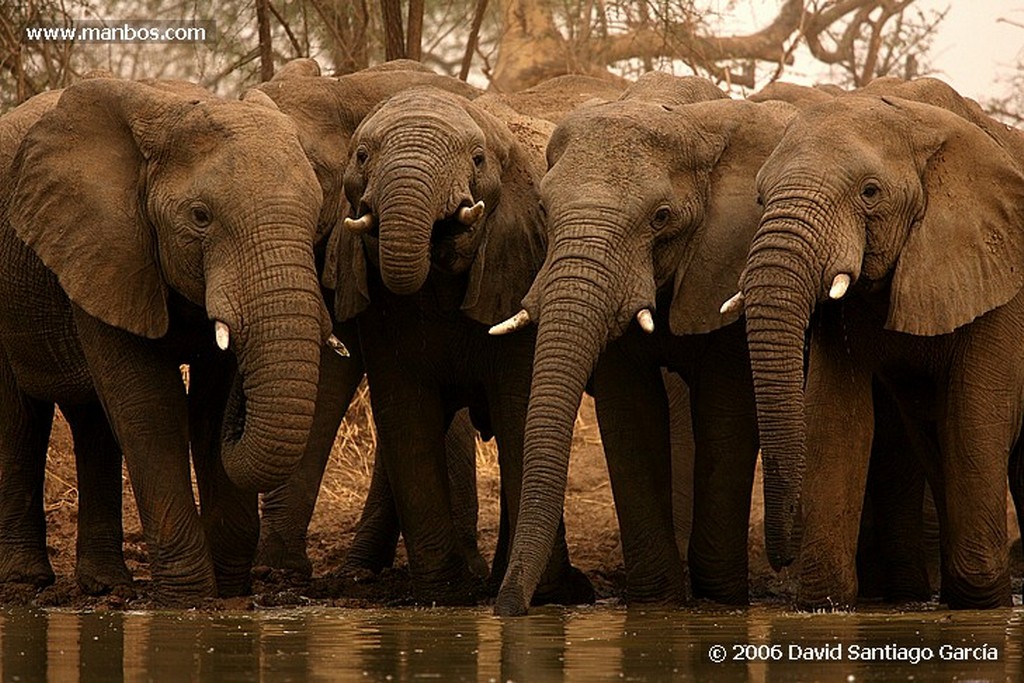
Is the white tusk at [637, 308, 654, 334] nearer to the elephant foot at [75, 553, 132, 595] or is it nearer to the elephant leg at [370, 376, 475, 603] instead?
the elephant leg at [370, 376, 475, 603]

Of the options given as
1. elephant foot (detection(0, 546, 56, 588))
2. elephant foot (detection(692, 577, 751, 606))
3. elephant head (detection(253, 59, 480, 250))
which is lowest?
elephant foot (detection(692, 577, 751, 606))

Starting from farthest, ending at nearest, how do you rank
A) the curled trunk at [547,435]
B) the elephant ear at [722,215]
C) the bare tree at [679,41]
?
the bare tree at [679,41] → the elephant ear at [722,215] → the curled trunk at [547,435]

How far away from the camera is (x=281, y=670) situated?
7.26 metres

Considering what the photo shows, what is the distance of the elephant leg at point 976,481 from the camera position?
9.81 m

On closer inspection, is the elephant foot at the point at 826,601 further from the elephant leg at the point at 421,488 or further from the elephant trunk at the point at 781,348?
the elephant leg at the point at 421,488

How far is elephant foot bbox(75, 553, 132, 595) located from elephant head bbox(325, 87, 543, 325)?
65.1 inches

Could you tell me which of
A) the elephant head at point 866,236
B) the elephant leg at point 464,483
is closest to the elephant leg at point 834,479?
the elephant head at point 866,236

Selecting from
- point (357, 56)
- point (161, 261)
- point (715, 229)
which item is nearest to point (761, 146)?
point (715, 229)

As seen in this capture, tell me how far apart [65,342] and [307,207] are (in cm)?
184

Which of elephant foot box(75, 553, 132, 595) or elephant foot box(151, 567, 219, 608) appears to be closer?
elephant foot box(151, 567, 219, 608)

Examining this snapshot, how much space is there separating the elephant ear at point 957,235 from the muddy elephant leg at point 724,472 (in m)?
1.21

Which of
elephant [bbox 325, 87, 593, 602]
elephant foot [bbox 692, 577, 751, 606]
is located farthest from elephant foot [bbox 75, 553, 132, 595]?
elephant foot [bbox 692, 577, 751, 606]

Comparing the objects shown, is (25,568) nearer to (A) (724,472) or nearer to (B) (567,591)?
(B) (567,591)

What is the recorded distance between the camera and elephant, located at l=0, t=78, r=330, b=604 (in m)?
9.58
